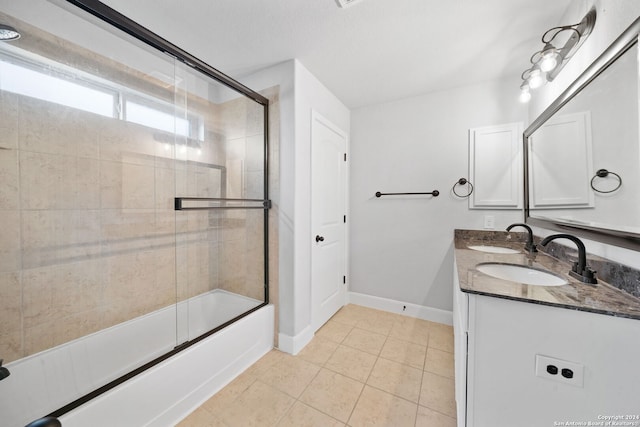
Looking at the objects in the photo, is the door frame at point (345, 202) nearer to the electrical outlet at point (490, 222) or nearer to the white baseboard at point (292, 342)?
the white baseboard at point (292, 342)

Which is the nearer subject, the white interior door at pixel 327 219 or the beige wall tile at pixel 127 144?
the beige wall tile at pixel 127 144

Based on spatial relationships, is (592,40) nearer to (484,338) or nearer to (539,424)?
(484,338)

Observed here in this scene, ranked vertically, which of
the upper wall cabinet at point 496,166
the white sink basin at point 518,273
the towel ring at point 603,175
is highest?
the upper wall cabinet at point 496,166

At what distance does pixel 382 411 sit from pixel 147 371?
1.32 metres

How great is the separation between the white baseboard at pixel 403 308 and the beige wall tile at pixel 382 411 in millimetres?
1166

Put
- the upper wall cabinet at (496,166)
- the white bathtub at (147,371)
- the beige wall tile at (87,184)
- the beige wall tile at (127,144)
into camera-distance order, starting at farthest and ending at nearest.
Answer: the upper wall cabinet at (496,166)
the beige wall tile at (127,144)
the beige wall tile at (87,184)
the white bathtub at (147,371)

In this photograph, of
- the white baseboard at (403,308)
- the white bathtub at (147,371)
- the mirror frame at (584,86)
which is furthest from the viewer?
the white baseboard at (403,308)

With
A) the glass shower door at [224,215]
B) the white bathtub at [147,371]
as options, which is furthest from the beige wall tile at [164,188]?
the white bathtub at [147,371]

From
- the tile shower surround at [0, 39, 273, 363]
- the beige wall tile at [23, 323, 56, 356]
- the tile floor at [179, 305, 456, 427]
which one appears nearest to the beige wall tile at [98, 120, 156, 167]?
the tile shower surround at [0, 39, 273, 363]

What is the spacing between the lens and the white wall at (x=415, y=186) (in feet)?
7.39

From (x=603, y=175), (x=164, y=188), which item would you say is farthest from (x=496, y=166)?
(x=164, y=188)

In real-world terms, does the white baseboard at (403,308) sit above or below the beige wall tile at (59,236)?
below

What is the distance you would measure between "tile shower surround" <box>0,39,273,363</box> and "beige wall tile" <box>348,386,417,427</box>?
3.55 feet

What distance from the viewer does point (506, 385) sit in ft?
2.84
